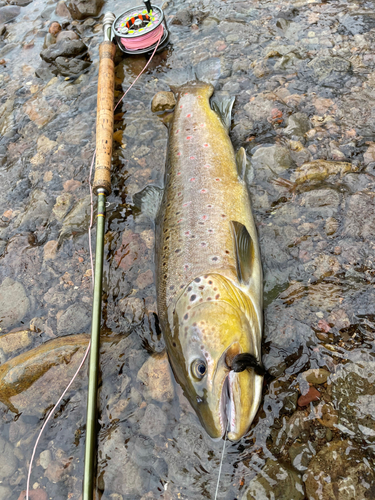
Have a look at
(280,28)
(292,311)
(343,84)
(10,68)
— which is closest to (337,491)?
(292,311)

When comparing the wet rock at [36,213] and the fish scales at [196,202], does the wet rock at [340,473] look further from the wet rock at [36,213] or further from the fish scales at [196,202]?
the wet rock at [36,213]

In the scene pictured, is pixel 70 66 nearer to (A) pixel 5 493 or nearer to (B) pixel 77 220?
(B) pixel 77 220

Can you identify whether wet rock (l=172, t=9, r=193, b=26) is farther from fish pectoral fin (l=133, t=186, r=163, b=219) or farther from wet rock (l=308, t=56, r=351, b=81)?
fish pectoral fin (l=133, t=186, r=163, b=219)

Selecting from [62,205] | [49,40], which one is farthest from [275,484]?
[49,40]

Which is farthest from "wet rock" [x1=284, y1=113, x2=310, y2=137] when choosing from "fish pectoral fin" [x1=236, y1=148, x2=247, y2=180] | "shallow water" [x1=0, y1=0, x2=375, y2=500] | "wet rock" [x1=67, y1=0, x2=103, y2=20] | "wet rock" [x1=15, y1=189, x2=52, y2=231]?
"wet rock" [x1=67, y1=0, x2=103, y2=20]

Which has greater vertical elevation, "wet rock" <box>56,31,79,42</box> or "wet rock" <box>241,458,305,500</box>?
"wet rock" <box>56,31,79,42</box>
